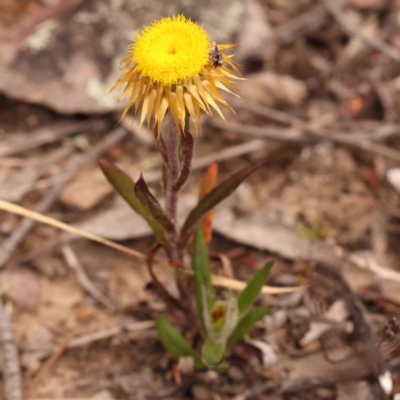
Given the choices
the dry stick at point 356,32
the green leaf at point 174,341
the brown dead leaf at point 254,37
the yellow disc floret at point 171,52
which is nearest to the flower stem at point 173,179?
the yellow disc floret at point 171,52

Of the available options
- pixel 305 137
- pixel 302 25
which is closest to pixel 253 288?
pixel 305 137

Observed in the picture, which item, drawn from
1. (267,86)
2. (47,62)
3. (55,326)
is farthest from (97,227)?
(267,86)

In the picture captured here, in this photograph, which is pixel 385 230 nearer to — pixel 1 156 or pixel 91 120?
pixel 91 120

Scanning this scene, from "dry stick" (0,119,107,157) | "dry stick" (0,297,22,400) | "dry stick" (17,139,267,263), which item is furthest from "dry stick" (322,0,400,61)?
"dry stick" (0,297,22,400)

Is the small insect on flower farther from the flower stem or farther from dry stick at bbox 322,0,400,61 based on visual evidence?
dry stick at bbox 322,0,400,61

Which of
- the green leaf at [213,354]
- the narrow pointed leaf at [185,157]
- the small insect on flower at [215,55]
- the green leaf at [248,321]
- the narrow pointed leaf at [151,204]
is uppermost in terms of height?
the small insect on flower at [215,55]

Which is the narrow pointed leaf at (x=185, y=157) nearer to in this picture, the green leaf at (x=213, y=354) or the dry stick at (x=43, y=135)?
the green leaf at (x=213, y=354)
